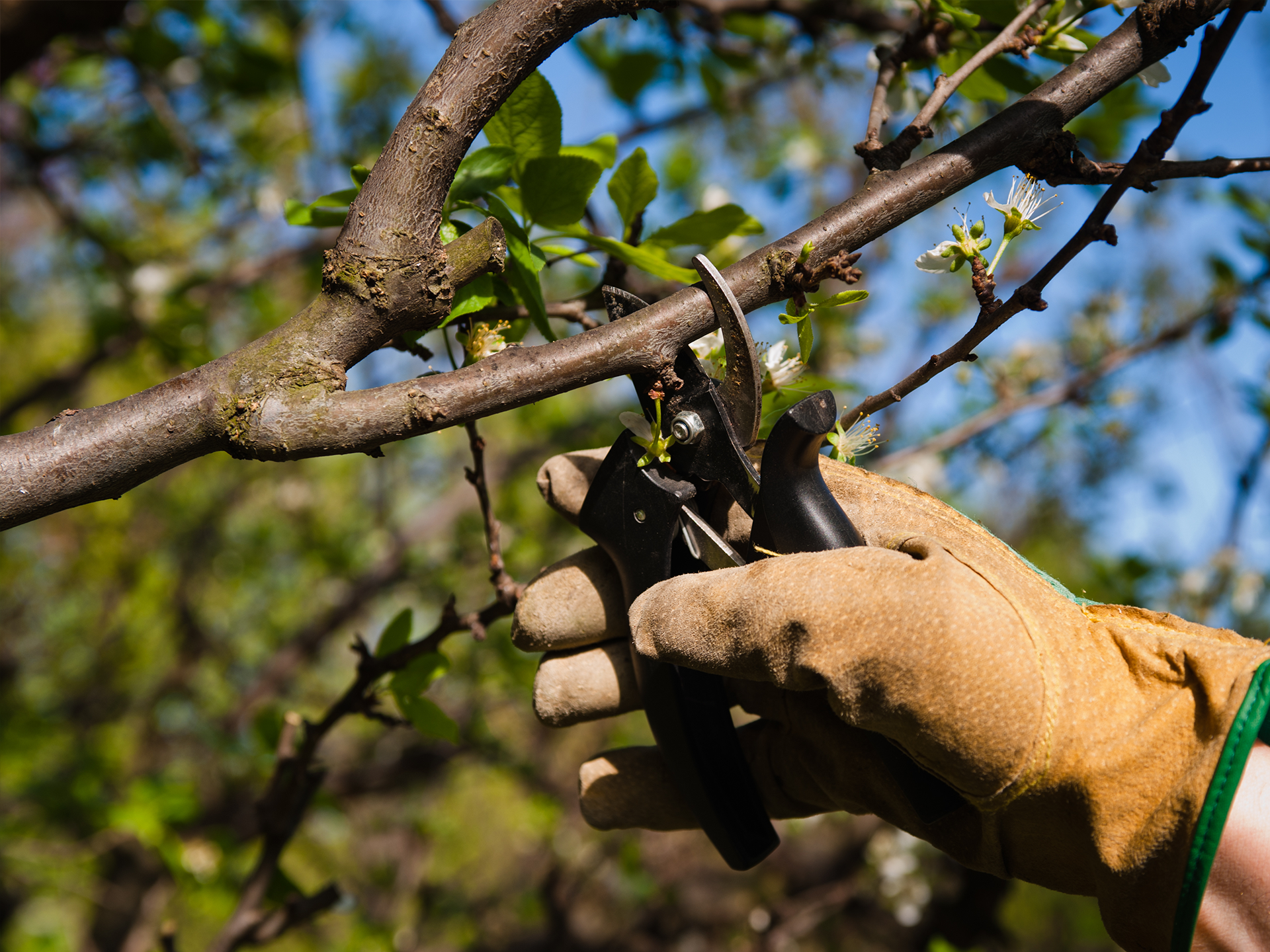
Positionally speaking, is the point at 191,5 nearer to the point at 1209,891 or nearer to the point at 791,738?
the point at 791,738

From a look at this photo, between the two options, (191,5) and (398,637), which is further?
(191,5)

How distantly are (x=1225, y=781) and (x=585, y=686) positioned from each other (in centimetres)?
76

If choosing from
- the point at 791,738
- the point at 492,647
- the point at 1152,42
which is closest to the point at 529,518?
the point at 492,647

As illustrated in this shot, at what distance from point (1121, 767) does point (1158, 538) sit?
661 cm

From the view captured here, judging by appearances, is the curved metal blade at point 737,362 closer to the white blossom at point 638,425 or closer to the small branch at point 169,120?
the white blossom at point 638,425

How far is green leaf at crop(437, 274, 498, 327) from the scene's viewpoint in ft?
3.38

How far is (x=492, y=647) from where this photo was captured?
3.31 metres

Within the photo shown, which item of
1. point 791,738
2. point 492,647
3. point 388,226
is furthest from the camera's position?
point 492,647

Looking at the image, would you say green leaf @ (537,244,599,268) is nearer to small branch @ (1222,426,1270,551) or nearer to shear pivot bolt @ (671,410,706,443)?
shear pivot bolt @ (671,410,706,443)

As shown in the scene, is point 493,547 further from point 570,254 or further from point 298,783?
point 298,783

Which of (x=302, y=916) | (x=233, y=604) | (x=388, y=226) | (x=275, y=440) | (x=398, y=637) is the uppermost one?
(x=388, y=226)

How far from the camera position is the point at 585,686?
1175 mm

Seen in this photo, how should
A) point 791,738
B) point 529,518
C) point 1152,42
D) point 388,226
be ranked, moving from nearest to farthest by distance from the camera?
1. point 388,226
2. point 1152,42
3. point 791,738
4. point 529,518

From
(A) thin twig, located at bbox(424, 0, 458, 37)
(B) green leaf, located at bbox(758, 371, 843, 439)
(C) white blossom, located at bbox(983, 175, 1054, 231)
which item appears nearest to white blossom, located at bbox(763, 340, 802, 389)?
(B) green leaf, located at bbox(758, 371, 843, 439)
